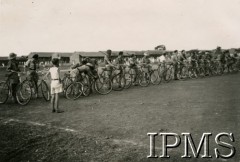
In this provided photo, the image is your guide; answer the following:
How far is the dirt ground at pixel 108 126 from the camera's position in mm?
5609

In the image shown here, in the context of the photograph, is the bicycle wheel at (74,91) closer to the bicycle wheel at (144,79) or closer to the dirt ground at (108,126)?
the dirt ground at (108,126)

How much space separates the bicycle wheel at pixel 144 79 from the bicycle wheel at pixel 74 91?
479 cm

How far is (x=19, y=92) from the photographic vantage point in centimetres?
1141

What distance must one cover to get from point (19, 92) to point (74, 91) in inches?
86.0

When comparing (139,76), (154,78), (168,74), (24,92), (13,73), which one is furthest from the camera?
(168,74)

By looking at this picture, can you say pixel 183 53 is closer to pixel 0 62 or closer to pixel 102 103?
pixel 102 103

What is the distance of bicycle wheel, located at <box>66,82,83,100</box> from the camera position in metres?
12.2

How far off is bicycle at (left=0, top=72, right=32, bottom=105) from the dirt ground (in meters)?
0.32

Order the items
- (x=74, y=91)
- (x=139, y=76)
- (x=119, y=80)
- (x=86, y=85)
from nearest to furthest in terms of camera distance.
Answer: (x=74, y=91)
(x=86, y=85)
(x=119, y=80)
(x=139, y=76)

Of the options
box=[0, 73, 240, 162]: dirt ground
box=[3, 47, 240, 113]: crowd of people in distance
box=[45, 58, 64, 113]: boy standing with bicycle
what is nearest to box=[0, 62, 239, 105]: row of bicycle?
box=[3, 47, 240, 113]: crowd of people in distance

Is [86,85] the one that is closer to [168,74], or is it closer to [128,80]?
[128,80]

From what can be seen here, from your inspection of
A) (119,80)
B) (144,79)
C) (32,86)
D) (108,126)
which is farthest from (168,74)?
(108,126)

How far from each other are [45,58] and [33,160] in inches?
2212

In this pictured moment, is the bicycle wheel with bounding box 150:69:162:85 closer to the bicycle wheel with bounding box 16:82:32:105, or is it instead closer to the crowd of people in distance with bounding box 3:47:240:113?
the crowd of people in distance with bounding box 3:47:240:113
